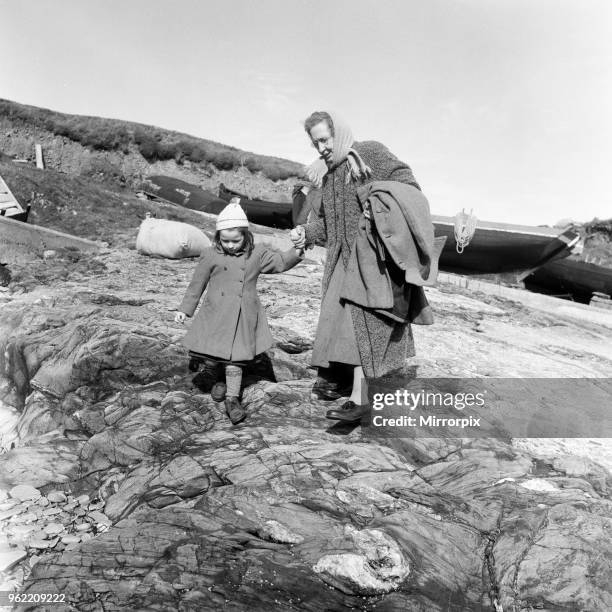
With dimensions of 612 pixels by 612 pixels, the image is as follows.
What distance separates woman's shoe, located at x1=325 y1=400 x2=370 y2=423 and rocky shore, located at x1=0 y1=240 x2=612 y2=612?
0.14 m

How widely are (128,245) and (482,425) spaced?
25.9ft

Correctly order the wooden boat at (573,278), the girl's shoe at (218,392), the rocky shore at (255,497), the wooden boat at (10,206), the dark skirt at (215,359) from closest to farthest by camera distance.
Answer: the rocky shore at (255,497) → the dark skirt at (215,359) → the girl's shoe at (218,392) → the wooden boat at (10,206) → the wooden boat at (573,278)

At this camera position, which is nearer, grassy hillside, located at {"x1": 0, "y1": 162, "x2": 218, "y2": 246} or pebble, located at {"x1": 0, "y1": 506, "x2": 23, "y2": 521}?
pebble, located at {"x1": 0, "y1": 506, "x2": 23, "y2": 521}

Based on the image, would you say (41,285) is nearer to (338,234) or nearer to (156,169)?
(338,234)

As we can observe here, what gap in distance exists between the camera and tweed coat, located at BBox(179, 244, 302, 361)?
10.7 feet

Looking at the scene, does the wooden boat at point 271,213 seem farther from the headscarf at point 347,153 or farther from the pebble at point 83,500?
the pebble at point 83,500

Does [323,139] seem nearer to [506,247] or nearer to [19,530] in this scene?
[19,530]

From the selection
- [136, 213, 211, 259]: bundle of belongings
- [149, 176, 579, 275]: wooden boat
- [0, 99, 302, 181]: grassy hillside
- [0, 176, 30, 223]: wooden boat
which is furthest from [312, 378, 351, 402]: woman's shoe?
[0, 99, 302, 181]: grassy hillside

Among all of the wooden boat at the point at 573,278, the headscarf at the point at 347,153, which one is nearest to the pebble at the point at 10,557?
the headscarf at the point at 347,153

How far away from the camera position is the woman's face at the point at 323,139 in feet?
9.96

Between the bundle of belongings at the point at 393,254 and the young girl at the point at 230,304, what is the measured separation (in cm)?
58

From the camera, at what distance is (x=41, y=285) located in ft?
21.8

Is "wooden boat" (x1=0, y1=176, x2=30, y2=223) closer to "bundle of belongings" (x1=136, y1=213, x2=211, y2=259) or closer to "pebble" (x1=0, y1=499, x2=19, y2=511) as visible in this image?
"bundle of belongings" (x1=136, y1=213, x2=211, y2=259)

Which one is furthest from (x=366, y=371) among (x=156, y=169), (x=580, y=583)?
(x=156, y=169)
